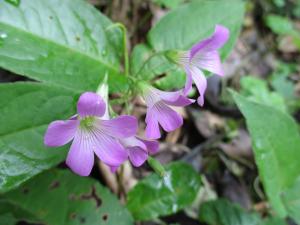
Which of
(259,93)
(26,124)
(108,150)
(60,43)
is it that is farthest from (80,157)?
(259,93)

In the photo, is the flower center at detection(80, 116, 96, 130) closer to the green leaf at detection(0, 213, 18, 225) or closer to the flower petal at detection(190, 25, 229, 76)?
the flower petal at detection(190, 25, 229, 76)

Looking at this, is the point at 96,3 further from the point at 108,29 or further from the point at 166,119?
the point at 166,119

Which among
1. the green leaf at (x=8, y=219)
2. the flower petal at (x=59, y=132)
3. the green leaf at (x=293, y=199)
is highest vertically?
the flower petal at (x=59, y=132)

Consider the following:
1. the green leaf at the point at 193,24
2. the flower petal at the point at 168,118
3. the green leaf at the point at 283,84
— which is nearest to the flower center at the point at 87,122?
the flower petal at the point at 168,118

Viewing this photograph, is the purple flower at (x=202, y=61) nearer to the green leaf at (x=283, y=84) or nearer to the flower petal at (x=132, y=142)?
Answer: the flower petal at (x=132, y=142)

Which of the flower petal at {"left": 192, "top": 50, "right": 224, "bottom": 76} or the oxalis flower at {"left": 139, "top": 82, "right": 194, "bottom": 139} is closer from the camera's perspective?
the oxalis flower at {"left": 139, "top": 82, "right": 194, "bottom": 139}

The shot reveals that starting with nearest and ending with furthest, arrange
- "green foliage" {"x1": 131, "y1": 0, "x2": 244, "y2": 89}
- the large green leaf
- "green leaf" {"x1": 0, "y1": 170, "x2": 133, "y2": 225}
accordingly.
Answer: the large green leaf < "green leaf" {"x1": 0, "y1": 170, "x2": 133, "y2": 225} < "green foliage" {"x1": 131, "y1": 0, "x2": 244, "y2": 89}

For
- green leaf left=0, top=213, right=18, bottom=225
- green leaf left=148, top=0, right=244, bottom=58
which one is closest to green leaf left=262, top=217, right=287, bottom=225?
green leaf left=148, top=0, right=244, bottom=58

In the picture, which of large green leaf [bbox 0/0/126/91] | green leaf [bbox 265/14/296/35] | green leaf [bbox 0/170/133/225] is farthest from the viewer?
green leaf [bbox 265/14/296/35]

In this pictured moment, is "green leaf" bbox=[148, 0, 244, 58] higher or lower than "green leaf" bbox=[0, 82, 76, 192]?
higher
